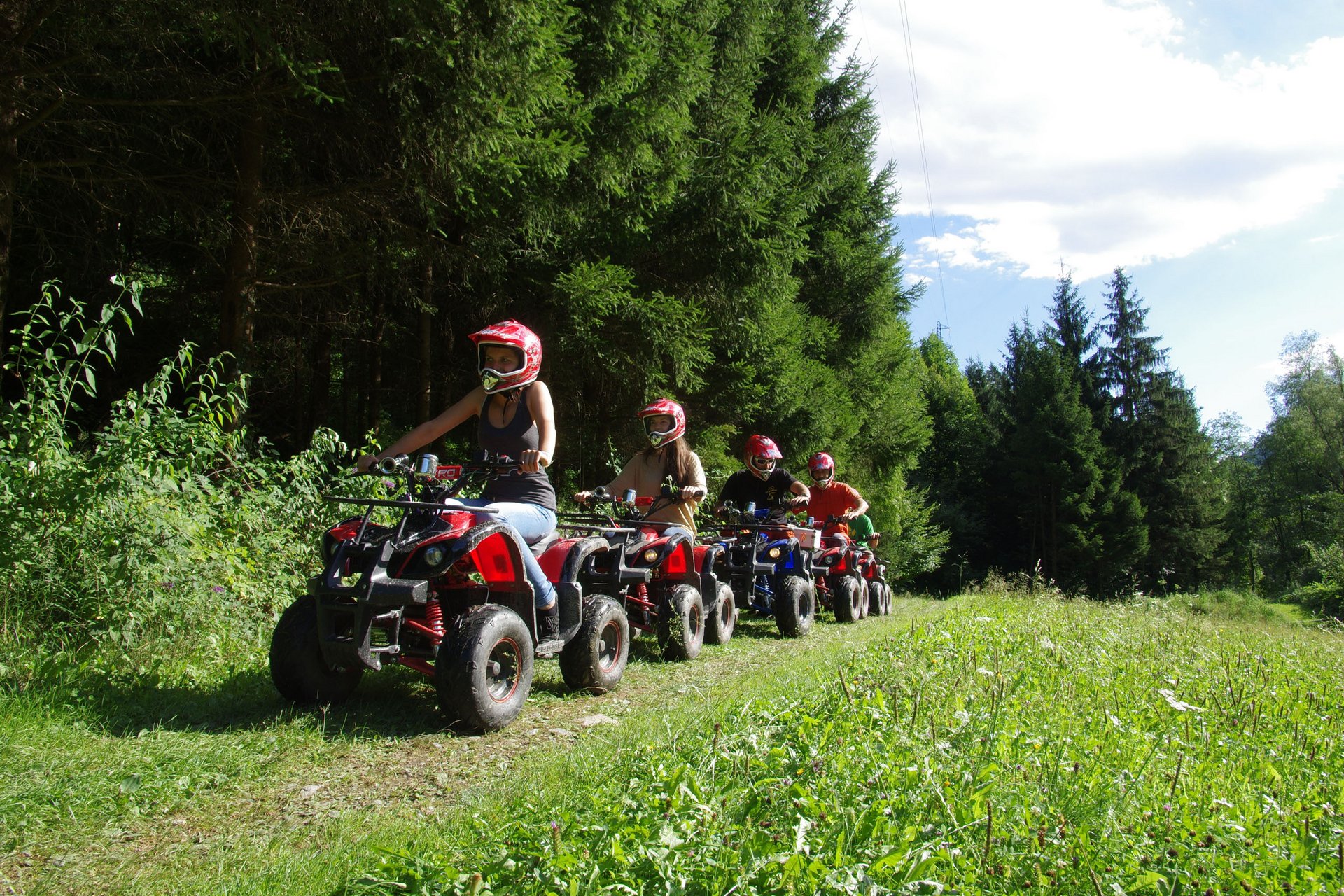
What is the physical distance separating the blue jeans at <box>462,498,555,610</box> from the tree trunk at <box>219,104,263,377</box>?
14.3 feet

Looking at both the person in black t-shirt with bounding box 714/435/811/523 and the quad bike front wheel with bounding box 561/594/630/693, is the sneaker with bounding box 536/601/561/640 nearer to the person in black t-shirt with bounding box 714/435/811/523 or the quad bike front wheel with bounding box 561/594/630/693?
the quad bike front wheel with bounding box 561/594/630/693

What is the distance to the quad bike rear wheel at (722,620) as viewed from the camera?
743 cm

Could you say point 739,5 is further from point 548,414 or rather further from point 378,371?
point 548,414

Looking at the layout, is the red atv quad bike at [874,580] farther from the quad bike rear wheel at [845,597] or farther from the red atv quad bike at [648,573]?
the red atv quad bike at [648,573]

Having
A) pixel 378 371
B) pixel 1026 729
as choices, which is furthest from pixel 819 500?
pixel 1026 729

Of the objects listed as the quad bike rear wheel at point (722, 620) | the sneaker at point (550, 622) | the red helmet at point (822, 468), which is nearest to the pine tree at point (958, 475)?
the red helmet at point (822, 468)

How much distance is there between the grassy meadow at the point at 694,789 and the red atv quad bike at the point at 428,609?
0.23 m

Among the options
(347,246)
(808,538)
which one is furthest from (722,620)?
(347,246)

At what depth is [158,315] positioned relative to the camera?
32.3 feet

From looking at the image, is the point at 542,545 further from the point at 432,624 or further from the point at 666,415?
the point at 666,415

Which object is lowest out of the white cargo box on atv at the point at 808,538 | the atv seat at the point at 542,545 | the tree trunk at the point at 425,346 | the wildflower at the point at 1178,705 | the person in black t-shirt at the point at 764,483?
the wildflower at the point at 1178,705

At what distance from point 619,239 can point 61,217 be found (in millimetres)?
5608

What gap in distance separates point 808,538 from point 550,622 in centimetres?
500

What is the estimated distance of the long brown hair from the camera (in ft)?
23.4
